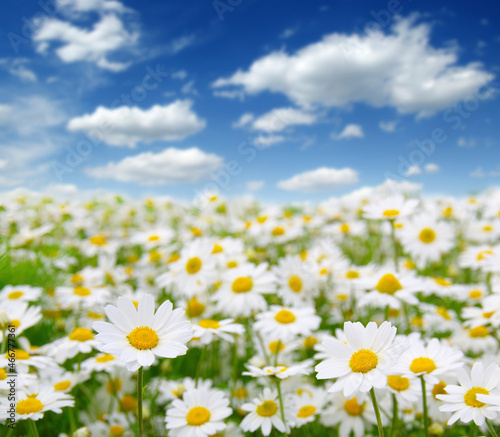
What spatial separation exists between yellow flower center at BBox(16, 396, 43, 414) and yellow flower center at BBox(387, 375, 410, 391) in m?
1.07

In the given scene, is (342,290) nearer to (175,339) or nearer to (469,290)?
(469,290)

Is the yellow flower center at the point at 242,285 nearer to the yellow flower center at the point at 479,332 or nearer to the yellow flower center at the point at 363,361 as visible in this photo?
the yellow flower center at the point at 363,361

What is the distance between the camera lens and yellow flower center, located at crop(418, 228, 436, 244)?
2691mm

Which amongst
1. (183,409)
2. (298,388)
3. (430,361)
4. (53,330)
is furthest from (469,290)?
(53,330)

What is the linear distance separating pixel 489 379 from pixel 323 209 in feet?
13.5

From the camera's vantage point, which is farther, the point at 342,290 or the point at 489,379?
the point at 342,290

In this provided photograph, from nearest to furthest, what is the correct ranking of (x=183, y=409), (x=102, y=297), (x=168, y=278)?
1. (x=183, y=409)
2. (x=168, y=278)
3. (x=102, y=297)

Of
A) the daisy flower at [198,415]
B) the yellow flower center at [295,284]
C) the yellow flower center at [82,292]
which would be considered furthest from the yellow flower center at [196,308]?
the daisy flower at [198,415]

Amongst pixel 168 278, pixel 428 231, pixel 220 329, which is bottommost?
pixel 220 329

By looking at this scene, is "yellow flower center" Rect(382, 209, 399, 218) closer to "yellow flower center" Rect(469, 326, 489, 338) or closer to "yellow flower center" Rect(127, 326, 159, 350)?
"yellow flower center" Rect(469, 326, 489, 338)

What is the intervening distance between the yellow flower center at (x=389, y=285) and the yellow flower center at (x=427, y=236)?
98cm

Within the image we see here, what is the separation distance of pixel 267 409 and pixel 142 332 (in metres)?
0.55

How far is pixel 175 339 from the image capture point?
1128 millimetres

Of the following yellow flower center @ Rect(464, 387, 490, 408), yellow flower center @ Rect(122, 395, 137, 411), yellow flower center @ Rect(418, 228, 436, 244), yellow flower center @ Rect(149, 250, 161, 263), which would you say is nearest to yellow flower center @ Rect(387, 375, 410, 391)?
yellow flower center @ Rect(464, 387, 490, 408)
